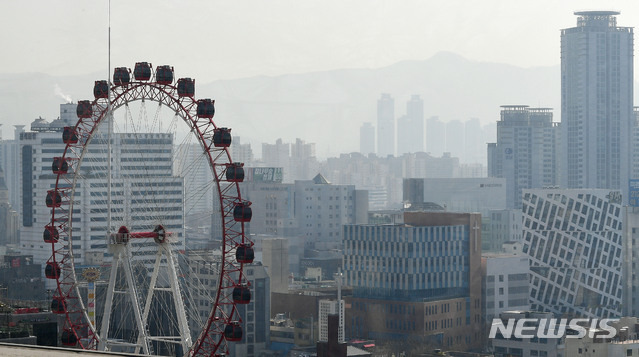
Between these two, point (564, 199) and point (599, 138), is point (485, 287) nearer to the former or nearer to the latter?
point (564, 199)

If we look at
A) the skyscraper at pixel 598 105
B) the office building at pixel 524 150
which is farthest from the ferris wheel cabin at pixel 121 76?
the office building at pixel 524 150

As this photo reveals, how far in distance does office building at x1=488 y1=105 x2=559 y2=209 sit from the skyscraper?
7871 mm

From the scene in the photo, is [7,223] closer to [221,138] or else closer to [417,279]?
[417,279]

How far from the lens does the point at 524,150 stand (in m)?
175

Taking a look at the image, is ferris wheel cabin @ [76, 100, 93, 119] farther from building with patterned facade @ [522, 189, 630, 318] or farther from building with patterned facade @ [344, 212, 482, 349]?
building with patterned facade @ [522, 189, 630, 318]

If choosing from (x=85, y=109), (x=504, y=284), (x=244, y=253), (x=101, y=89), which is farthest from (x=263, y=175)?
(x=244, y=253)

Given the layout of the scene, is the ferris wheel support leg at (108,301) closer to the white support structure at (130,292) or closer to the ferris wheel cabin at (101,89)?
the white support structure at (130,292)

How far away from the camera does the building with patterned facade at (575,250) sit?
92688mm

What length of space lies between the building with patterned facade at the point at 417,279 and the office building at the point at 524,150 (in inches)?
3700

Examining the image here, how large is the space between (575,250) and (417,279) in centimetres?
2489

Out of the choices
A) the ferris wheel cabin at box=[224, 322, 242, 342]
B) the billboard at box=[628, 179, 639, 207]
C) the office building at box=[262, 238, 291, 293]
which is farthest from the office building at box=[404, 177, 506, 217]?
the ferris wheel cabin at box=[224, 322, 242, 342]

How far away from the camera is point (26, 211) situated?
109 m

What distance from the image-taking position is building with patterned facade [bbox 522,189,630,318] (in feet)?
304

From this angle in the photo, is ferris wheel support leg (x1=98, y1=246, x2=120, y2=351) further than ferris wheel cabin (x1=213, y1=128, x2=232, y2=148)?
No
